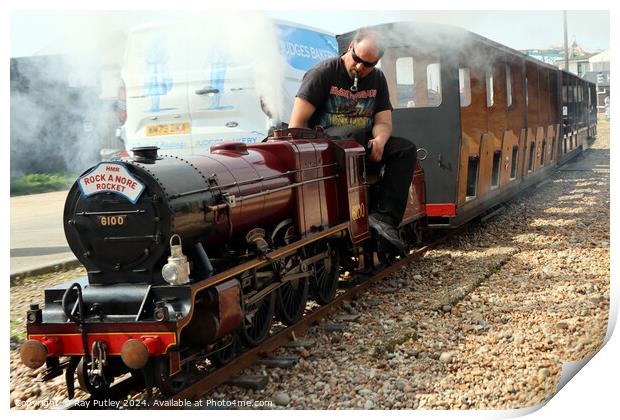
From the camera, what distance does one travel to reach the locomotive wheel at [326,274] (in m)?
6.30

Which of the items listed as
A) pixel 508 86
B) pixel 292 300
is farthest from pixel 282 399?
pixel 508 86

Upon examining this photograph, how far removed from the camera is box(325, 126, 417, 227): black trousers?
6.75 m

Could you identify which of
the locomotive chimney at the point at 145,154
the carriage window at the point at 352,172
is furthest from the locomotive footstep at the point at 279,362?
the carriage window at the point at 352,172

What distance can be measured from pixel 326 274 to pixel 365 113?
1438 mm

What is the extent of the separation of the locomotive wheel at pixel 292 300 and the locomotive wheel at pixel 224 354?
2.28ft

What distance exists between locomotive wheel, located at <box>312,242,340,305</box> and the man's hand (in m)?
0.86

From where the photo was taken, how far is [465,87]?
8.68m

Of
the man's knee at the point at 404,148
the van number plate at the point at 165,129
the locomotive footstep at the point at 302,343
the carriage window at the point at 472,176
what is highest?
the van number plate at the point at 165,129

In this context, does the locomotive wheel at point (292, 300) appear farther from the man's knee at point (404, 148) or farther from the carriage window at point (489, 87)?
the carriage window at point (489, 87)

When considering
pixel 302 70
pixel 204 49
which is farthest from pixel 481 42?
pixel 204 49

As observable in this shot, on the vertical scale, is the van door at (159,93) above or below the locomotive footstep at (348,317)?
above

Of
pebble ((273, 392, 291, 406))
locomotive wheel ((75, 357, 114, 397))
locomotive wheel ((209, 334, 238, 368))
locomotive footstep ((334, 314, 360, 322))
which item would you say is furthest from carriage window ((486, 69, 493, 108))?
locomotive wheel ((75, 357, 114, 397))

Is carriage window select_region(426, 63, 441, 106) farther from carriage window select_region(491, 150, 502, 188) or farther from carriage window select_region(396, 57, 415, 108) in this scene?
carriage window select_region(491, 150, 502, 188)
